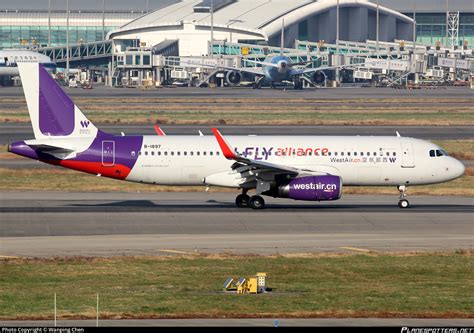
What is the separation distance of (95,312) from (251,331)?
19.8 ft

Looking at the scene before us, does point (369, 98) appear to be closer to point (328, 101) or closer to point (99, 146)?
point (328, 101)

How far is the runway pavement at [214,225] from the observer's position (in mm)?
41781

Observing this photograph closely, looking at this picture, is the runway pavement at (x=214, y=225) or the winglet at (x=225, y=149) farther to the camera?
A: the winglet at (x=225, y=149)

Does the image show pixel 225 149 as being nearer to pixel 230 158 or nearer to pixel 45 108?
pixel 230 158

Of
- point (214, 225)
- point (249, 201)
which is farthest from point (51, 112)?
point (214, 225)

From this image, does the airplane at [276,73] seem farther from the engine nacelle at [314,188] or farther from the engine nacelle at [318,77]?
the engine nacelle at [314,188]

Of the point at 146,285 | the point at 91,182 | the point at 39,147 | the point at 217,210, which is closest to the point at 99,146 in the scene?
the point at 39,147

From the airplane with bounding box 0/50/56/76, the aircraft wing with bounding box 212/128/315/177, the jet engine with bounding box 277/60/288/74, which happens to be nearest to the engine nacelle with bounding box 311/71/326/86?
the jet engine with bounding box 277/60/288/74

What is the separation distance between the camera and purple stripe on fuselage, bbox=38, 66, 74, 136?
52.4 meters

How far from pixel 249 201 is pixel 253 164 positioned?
2485 millimetres

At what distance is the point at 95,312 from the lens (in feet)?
97.1

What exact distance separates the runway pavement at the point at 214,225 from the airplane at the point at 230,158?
1371 mm

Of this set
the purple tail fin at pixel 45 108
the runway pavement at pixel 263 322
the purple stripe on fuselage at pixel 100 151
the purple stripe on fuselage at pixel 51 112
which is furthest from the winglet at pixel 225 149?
the runway pavement at pixel 263 322

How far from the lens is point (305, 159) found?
5356 cm
